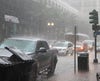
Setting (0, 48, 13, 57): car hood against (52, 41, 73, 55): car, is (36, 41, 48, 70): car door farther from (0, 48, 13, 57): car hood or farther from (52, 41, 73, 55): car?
(52, 41, 73, 55): car

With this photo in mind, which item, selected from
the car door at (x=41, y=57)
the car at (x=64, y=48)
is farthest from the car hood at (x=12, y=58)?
the car at (x=64, y=48)

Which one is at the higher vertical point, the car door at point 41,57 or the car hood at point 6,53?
the car hood at point 6,53

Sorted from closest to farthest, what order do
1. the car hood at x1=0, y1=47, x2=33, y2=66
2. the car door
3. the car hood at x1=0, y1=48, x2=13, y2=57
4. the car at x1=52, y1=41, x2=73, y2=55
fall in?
the car hood at x1=0, y1=47, x2=33, y2=66, the car hood at x1=0, y1=48, x2=13, y2=57, the car door, the car at x1=52, y1=41, x2=73, y2=55

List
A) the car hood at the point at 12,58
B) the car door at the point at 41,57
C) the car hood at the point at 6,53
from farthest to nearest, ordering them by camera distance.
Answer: the car door at the point at 41,57, the car hood at the point at 6,53, the car hood at the point at 12,58

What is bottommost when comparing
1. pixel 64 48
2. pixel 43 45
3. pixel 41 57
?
pixel 64 48

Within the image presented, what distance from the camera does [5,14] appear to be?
53219 millimetres

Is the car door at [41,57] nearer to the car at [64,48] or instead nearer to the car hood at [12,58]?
the car hood at [12,58]

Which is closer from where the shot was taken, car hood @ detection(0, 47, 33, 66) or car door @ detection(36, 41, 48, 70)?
car hood @ detection(0, 47, 33, 66)

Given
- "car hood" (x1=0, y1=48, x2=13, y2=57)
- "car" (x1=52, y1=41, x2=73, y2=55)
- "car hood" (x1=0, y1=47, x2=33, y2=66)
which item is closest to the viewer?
"car hood" (x1=0, y1=47, x2=33, y2=66)

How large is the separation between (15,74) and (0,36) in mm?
46688

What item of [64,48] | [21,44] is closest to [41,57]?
[21,44]

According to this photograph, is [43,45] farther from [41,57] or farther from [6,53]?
[6,53]

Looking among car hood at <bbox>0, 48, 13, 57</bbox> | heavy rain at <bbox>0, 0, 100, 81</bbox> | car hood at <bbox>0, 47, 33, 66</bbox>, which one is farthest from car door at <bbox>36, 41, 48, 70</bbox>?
car hood at <bbox>0, 47, 33, 66</bbox>

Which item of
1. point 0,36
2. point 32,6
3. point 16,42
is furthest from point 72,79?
point 32,6
